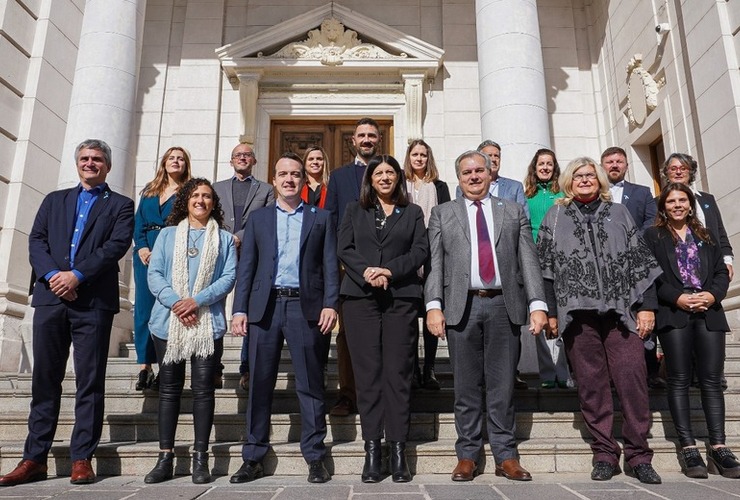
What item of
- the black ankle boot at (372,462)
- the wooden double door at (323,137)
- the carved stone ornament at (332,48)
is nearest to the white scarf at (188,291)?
the black ankle boot at (372,462)

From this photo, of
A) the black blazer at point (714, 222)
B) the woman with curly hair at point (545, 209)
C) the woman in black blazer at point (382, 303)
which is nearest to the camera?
the woman in black blazer at point (382, 303)

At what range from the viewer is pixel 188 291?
3.98 m

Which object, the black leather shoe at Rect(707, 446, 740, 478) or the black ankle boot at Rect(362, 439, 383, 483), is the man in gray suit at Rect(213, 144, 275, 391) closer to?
the black ankle boot at Rect(362, 439, 383, 483)

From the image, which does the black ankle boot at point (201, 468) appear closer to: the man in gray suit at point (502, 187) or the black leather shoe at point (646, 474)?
the black leather shoe at point (646, 474)

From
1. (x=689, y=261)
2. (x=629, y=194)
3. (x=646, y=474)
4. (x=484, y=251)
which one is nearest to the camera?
(x=646, y=474)

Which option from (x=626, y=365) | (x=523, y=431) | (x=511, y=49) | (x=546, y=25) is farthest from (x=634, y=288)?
(x=546, y=25)

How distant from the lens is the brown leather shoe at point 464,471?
11.7 ft

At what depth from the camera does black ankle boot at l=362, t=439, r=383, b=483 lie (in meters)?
3.52

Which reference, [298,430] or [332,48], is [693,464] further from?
[332,48]

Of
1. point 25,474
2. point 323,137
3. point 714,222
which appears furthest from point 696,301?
point 323,137

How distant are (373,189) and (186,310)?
59.8 inches

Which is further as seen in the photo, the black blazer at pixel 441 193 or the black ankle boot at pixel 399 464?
the black blazer at pixel 441 193

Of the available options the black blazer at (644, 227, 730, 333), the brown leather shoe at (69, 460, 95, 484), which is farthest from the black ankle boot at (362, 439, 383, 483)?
the black blazer at (644, 227, 730, 333)

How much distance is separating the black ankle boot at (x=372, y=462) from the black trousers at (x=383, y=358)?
50 millimetres
